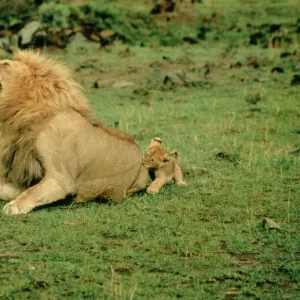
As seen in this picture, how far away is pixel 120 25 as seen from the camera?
60.8 feet

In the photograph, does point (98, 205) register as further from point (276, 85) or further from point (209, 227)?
point (276, 85)

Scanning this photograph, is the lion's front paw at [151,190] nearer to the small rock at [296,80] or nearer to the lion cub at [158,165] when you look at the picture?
the lion cub at [158,165]

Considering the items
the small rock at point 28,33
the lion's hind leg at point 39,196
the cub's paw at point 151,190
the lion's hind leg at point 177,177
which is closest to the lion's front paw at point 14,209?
the lion's hind leg at point 39,196

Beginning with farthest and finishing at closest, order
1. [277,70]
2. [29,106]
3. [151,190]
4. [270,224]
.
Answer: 1. [277,70]
2. [151,190]
3. [29,106]
4. [270,224]

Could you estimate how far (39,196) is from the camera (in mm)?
5551

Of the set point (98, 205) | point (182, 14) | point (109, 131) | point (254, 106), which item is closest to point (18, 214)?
point (98, 205)

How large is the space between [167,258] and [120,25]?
47.5 feet

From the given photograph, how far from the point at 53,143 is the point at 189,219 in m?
1.14

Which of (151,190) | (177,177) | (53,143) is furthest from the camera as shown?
(177,177)

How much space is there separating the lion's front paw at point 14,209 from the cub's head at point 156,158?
53.1 inches

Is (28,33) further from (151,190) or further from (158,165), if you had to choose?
(151,190)

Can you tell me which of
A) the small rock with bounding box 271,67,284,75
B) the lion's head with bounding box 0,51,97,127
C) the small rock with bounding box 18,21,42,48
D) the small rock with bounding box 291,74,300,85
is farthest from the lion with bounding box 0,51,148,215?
the small rock with bounding box 18,21,42,48

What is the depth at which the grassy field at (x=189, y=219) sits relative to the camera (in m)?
4.12

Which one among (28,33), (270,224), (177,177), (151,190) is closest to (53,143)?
(151,190)
